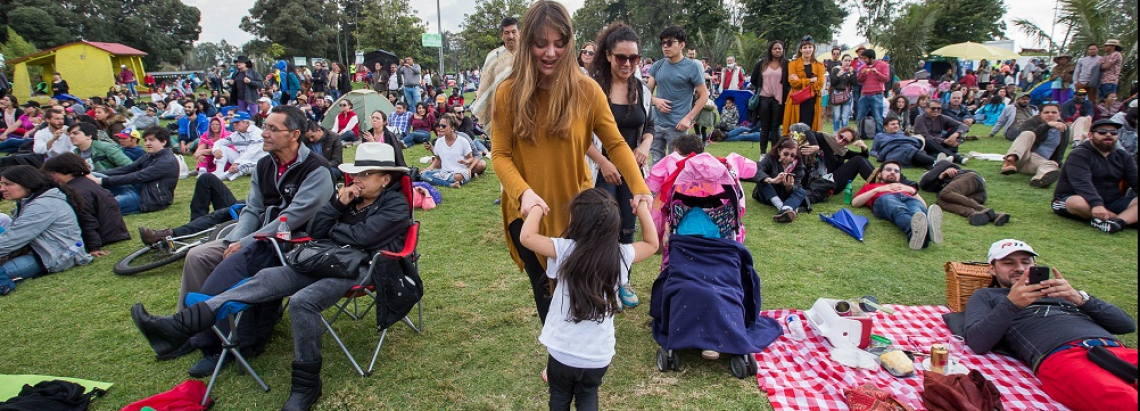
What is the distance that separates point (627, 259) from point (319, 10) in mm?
61492

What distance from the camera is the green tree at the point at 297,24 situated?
168 ft

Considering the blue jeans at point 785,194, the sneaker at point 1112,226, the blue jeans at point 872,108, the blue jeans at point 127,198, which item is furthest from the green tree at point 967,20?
the blue jeans at point 127,198

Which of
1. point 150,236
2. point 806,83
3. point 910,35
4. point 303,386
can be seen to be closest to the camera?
point 303,386

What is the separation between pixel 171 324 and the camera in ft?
9.43

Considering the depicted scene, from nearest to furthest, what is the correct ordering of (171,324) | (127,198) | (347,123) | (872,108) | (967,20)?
(171,324) < (127,198) < (872,108) < (347,123) < (967,20)

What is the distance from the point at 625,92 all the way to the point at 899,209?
12.2 ft

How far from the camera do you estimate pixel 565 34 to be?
2279 mm

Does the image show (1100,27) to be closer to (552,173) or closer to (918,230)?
(918,230)

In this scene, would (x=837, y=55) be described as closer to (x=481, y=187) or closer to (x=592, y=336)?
(x=481, y=187)

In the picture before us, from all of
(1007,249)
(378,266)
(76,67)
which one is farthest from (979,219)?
(76,67)

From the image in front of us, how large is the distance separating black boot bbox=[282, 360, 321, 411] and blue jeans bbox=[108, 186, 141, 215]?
20.8 feet

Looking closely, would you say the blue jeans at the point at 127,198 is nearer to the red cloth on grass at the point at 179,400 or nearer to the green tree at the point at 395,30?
the red cloth on grass at the point at 179,400

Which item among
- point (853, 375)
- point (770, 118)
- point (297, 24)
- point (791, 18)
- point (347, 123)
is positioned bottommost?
point (853, 375)

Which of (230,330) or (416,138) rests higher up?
(416,138)
